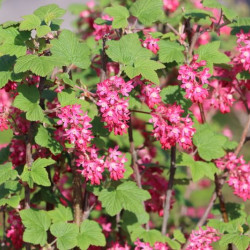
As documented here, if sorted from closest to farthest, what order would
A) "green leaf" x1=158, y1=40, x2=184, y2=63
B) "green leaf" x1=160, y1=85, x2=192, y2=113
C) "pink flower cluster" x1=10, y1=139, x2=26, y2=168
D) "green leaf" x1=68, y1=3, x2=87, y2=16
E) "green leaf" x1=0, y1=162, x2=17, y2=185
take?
"green leaf" x1=0, y1=162, x2=17, y2=185, "green leaf" x1=158, y1=40, x2=184, y2=63, "green leaf" x1=160, y1=85, x2=192, y2=113, "pink flower cluster" x1=10, y1=139, x2=26, y2=168, "green leaf" x1=68, y1=3, x2=87, y2=16

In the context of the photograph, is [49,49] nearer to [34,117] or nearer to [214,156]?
[34,117]

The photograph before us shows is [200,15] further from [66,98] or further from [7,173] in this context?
[7,173]

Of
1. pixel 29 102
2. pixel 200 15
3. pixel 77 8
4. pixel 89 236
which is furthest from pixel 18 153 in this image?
pixel 77 8

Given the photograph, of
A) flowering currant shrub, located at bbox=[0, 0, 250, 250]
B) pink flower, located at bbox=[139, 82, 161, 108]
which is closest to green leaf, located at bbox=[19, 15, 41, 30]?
flowering currant shrub, located at bbox=[0, 0, 250, 250]

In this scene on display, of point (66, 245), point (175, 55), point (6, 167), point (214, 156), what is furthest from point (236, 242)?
point (6, 167)

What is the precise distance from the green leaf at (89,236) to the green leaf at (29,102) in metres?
0.86

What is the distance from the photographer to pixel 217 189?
3.79m

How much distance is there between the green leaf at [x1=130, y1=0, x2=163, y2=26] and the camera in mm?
3324

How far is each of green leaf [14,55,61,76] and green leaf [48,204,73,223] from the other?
1124 mm

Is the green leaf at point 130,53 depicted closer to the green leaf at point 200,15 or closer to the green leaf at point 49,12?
the green leaf at point 49,12

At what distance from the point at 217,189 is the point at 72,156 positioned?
47.6 inches

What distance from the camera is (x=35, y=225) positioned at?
3.16m

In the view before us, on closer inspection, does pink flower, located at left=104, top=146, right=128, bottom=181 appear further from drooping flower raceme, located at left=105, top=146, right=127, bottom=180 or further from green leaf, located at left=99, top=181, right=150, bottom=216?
green leaf, located at left=99, top=181, right=150, bottom=216

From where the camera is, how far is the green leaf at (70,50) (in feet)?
10.2
